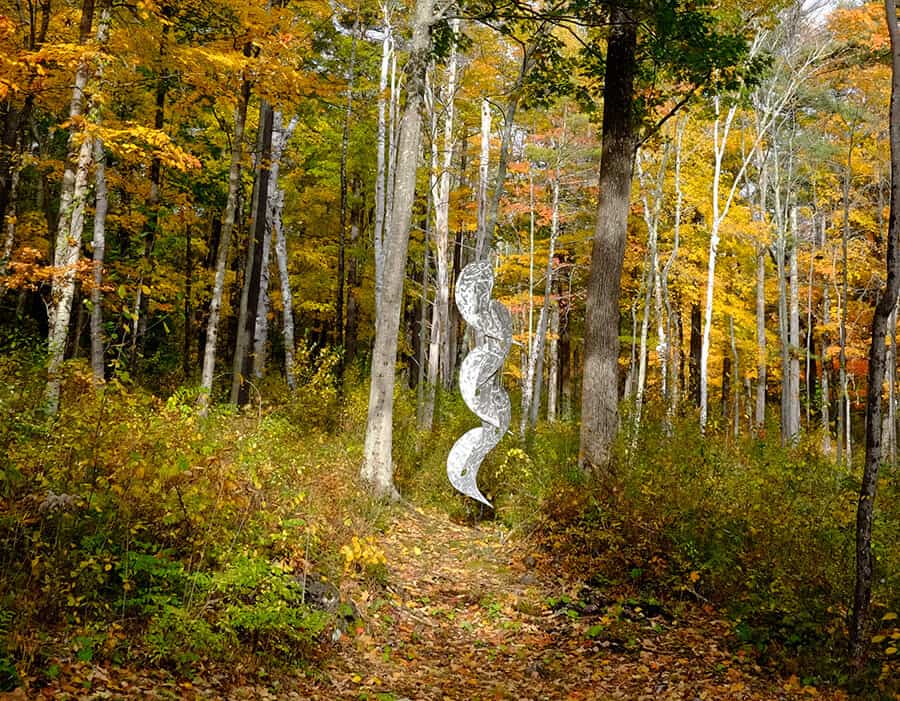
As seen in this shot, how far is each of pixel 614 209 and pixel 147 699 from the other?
287 inches

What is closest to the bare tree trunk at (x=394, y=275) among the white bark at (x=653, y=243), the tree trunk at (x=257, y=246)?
the tree trunk at (x=257, y=246)

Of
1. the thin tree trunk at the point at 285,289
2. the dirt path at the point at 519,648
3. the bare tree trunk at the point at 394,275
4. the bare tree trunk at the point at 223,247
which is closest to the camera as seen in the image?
the dirt path at the point at 519,648

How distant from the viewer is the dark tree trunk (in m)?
8.37

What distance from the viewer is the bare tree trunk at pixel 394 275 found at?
920 centimetres

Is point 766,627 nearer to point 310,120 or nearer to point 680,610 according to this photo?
point 680,610

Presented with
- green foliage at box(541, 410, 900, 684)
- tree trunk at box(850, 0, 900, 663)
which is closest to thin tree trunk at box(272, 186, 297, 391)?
green foliage at box(541, 410, 900, 684)

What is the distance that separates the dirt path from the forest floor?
13 millimetres

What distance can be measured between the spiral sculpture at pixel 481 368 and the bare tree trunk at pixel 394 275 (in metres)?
0.93

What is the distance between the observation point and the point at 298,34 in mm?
11625

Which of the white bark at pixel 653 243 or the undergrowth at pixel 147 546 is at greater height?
the white bark at pixel 653 243

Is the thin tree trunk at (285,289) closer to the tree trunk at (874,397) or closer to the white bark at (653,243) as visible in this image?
the white bark at (653,243)

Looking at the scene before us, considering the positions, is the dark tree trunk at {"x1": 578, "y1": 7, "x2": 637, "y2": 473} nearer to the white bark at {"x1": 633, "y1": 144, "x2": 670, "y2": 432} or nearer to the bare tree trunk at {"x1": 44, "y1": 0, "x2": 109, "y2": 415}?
the bare tree trunk at {"x1": 44, "y1": 0, "x2": 109, "y2": 415}

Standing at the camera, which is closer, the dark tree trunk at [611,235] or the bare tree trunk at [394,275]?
the dark tree trunk at [611,235]

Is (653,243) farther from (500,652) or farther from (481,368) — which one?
(500,652)
